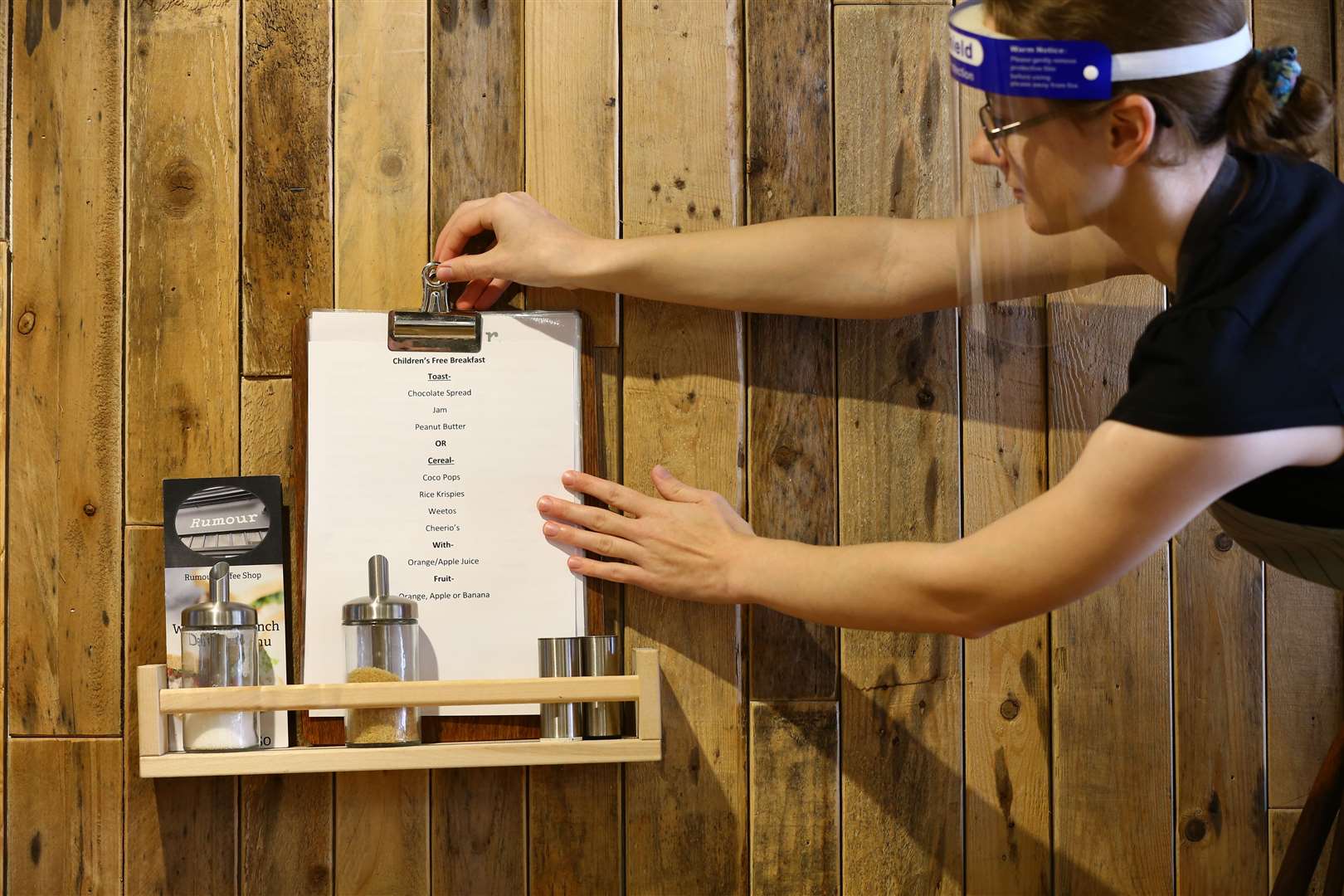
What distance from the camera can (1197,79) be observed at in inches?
35.5

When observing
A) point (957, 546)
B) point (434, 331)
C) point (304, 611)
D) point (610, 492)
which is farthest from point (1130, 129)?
point (304, 611)

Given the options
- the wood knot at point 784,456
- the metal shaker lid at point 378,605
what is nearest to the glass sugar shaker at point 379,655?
the metal shaker lid at point 378,605

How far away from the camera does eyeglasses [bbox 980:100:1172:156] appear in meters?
0.91

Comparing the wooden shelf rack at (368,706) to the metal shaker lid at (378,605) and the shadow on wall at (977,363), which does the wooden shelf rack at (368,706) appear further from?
the shadow on wall at (977,363)

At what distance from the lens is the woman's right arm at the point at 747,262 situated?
123 cm

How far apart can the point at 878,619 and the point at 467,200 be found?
0.69 m

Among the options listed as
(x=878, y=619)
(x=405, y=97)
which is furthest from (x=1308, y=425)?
(x=405, y=97)

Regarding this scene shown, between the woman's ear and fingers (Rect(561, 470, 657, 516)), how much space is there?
0.60 m

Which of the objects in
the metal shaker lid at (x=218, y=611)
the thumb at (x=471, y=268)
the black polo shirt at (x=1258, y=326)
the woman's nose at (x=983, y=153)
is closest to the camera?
the black polo shirt at (x=1258, y=326)

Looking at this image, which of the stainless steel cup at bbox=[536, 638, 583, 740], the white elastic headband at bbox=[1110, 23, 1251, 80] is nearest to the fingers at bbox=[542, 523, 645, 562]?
the stainless steel cup at bbox=[536, 638, 583, 740]

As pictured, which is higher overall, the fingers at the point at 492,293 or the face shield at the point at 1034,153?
the face shield at the point at 1034,153

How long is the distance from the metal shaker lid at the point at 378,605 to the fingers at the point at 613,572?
0.19 m

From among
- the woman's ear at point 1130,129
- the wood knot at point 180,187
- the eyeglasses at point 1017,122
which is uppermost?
the wood knot at point 180,187

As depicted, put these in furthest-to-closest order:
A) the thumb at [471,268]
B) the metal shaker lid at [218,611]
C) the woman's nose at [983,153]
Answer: the thumb at [471,268]
the metal shaker lid at [218,611]
the woman's nose at [983,153]
